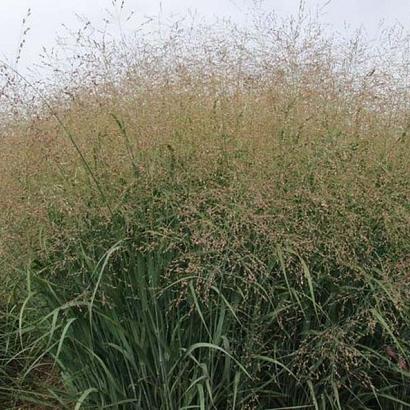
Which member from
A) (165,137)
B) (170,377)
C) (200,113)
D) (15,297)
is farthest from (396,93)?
(15,297)

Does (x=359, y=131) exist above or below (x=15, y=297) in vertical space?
above

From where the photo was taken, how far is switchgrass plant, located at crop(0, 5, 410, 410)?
2508 mm

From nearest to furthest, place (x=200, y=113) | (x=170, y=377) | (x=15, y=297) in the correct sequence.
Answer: (x=170, y=377)
(x=200, y=113)
(x=15, y=297)

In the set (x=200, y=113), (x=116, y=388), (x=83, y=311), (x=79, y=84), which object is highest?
(x=79, y=84)

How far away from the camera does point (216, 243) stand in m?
2.40

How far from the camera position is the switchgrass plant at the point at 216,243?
2.51 metres

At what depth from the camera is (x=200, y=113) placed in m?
2.83

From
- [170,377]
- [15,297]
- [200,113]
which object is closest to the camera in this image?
[170,377]

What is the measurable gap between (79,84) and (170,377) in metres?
1.25

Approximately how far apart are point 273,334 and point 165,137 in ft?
2.73

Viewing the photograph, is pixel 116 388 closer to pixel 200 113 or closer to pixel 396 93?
pixel 200 113

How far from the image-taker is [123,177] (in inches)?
104

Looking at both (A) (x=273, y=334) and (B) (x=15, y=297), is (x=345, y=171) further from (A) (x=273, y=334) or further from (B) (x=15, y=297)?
(B) (x=15, y=297)

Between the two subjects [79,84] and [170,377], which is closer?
[170,377]
